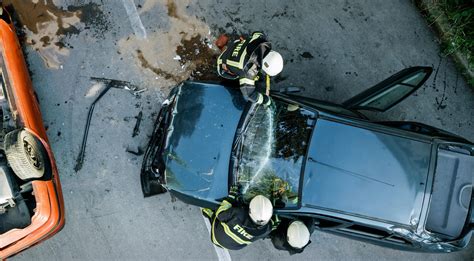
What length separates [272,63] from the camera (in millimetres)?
4852

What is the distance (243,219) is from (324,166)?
3.23 feet

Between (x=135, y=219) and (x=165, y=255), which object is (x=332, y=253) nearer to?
(x=165, y=255)

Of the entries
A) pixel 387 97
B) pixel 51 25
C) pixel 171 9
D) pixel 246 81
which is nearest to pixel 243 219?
pixel 246 81

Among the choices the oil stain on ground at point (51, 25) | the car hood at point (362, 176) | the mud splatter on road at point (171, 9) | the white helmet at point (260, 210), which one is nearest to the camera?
the white helmet at point (260, 210)

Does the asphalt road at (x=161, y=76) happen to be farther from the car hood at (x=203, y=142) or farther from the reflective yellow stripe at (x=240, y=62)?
the reflective yellow stripe at (x=240, y=62)

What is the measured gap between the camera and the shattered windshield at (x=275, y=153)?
4.80 metres

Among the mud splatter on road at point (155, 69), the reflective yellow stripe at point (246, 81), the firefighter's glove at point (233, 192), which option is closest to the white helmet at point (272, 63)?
the reflective yellow stripe at point (246, 81)

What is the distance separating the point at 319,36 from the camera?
6105 millimetres

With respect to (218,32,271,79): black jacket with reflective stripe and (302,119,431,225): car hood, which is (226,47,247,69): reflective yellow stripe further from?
(302,119,431,225): car hood

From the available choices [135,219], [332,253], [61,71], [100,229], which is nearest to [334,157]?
[332,253]

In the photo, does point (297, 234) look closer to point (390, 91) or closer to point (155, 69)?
point (390, 91)

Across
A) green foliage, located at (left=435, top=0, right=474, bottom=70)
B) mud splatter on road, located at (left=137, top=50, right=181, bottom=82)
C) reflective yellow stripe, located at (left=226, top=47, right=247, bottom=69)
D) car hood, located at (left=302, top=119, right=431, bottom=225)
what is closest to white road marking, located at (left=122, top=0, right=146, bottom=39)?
mud splatter on road, located at (left=137, top=50, right=181, bottom=82)

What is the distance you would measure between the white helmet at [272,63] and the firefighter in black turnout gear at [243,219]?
130 centimetres

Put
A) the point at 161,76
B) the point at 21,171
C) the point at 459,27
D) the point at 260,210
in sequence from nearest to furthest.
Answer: the point at 260,210 → the point at 21,171 → the point at 459,27 → the point at 161,76
